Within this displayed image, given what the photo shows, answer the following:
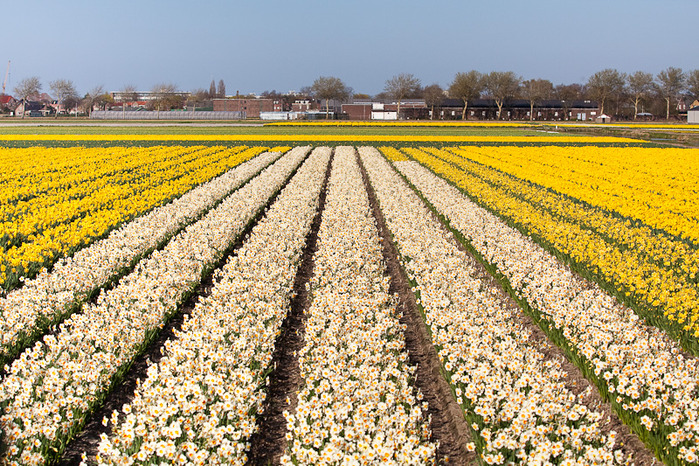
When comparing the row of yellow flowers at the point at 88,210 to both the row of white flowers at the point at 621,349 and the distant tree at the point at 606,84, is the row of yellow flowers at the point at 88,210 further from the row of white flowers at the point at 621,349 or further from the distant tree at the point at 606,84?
the distant tree at the point at 606,84

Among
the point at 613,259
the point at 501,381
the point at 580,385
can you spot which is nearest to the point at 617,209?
the point at 613,259

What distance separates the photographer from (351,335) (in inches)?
305

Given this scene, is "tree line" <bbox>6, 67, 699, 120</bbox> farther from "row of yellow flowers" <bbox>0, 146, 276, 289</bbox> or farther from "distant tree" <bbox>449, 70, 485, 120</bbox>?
"row of yellow flowers" <bbox>0, 146, 276, 289</bbox>

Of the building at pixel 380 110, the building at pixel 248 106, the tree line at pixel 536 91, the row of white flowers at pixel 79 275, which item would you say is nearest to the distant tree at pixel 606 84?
the tree line at pixel 536 91

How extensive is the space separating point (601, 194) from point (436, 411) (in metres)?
17.0

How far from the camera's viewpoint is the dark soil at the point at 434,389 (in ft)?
20.5

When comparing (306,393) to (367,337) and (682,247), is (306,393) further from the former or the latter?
(682,247)

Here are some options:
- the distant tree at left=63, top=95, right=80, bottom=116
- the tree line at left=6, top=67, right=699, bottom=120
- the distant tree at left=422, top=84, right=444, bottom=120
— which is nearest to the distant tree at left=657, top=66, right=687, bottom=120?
the tree line at left=6, top=67, right=699, bottom=120

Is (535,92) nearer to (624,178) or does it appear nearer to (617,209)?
(624,178)

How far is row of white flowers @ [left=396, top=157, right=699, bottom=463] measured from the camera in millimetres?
6051

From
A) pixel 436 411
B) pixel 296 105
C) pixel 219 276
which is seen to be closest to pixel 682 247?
pixel 436 411

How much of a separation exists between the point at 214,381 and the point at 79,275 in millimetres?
5410

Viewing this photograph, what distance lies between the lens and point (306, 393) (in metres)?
6.25

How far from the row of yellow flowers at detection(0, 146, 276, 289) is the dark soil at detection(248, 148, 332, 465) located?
5.05 meters
